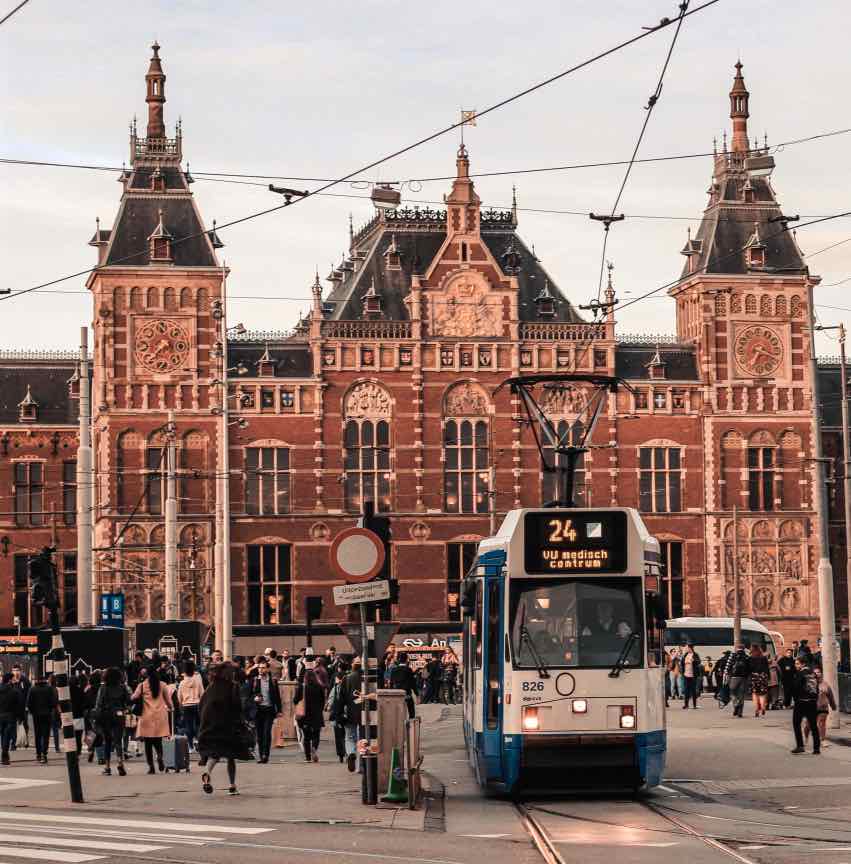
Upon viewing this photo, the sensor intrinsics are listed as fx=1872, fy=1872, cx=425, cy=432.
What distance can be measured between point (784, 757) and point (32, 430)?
139ft

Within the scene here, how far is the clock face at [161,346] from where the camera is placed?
55.3 meters

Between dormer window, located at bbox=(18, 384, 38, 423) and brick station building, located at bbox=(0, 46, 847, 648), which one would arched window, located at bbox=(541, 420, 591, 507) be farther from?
dormer window, located at bbox=(18, 384, 38, 423)

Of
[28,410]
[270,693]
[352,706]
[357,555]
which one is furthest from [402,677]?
[28,410]

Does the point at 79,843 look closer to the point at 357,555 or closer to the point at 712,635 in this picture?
the point at 357,555

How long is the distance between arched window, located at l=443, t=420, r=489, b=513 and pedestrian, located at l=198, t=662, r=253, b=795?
3888 centimetres

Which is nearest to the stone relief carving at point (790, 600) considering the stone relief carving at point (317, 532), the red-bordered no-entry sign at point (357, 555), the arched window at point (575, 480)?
the arched window at point (575, 480)

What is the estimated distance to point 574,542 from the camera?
17.4 m

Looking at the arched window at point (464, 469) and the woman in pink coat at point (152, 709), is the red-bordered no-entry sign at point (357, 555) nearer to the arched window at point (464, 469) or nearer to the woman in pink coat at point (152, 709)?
the woman in pink coat at point (152, 709)

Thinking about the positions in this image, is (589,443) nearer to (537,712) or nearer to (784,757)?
(784,757)

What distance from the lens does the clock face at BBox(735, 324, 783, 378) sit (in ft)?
192

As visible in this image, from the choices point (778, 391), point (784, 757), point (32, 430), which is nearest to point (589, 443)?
point (778, 391)

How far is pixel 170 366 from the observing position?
55.4 metres

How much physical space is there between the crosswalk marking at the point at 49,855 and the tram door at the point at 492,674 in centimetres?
544

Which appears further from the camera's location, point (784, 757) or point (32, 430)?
point (32, 430)
